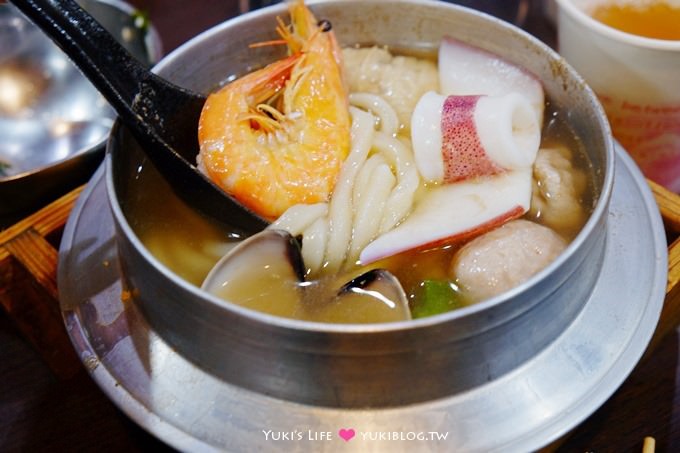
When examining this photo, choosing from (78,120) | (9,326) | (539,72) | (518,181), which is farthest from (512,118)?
(78,120)

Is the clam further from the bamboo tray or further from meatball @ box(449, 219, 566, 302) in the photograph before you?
the bamboo tray

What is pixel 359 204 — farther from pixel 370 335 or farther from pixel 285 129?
pixel 370 335

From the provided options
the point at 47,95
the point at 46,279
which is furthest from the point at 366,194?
the point at 47,95

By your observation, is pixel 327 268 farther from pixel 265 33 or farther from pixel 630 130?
pixel 630 130

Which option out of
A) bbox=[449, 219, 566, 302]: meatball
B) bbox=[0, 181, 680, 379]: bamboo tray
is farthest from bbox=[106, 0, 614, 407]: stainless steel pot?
bbox=[0, 181, 680, 379]: bamboo tray

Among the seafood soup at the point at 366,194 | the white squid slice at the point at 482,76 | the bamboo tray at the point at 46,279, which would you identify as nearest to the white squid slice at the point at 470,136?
the seafood soup at the point at 366,194

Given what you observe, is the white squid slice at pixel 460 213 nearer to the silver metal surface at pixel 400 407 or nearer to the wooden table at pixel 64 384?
the silver metal surface at pixel 400 407
